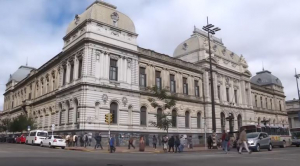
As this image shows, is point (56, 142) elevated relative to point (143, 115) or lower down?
lower down

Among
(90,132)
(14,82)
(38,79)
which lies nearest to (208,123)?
(90,132)

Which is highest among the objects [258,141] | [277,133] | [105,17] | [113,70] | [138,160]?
[105,17]

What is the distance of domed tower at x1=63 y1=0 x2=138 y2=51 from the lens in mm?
35325

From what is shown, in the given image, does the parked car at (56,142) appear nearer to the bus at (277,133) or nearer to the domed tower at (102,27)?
the domed tower at (102,27)

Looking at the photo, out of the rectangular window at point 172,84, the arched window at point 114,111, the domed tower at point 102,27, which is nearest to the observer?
the arched window at point 114,111

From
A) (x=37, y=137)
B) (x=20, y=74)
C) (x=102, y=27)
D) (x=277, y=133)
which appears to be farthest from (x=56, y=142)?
(x=20, y=74)

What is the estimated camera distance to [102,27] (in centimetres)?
3606

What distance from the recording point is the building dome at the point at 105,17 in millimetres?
36125

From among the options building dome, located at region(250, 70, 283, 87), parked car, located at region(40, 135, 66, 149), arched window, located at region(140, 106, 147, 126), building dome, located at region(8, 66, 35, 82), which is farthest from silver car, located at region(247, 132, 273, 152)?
building dome, located at region(8, 66, 35, 82)

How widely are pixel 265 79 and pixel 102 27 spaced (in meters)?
53.9

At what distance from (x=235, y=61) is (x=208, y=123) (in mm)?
16704

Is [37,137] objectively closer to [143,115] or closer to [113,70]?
[113,70]

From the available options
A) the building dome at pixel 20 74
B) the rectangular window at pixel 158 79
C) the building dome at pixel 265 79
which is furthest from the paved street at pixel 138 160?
the building dome at pixel 265 79

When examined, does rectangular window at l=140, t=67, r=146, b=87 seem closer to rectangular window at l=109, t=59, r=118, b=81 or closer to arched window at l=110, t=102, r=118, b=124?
rectangular window at l=109, t=59, r=118, b=81
